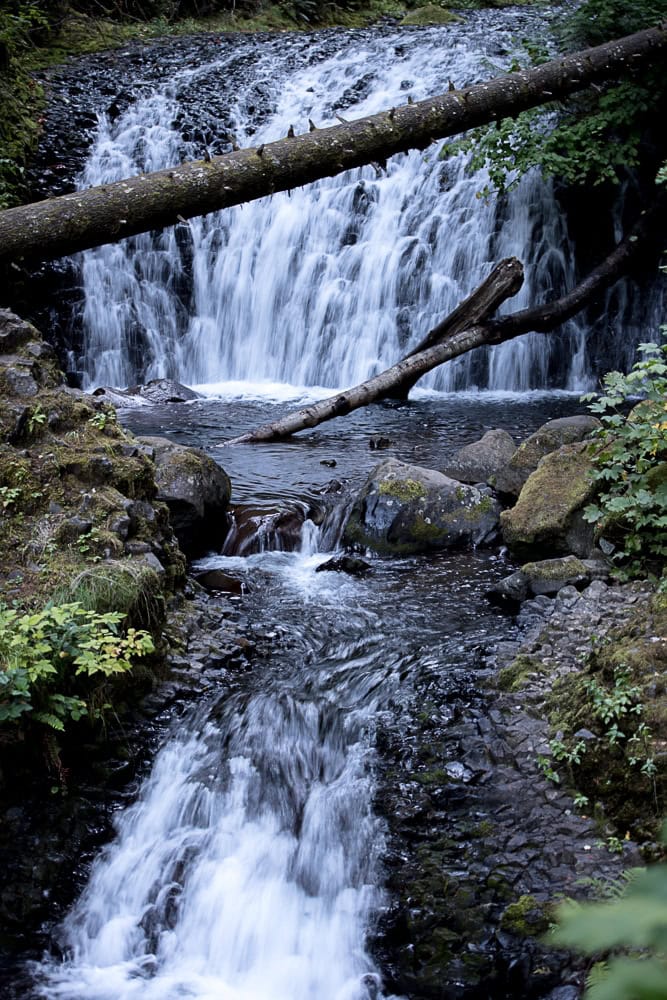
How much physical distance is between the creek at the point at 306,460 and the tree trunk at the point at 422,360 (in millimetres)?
331

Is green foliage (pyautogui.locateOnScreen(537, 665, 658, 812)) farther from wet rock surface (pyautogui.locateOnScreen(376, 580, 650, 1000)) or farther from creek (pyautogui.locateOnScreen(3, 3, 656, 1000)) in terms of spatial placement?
creek (pyautogui.locateOnScreen(3, 3, 656, 1000))

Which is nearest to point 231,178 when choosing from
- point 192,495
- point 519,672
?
point 192,495

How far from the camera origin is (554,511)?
6.50 meters

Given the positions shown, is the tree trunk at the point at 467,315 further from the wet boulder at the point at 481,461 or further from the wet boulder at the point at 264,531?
the wet boulder at the point at 264,531

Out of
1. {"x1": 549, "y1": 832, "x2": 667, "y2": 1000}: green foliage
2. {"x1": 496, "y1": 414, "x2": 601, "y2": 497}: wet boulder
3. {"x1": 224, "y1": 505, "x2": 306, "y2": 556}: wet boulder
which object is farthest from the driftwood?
{"x1": 549, "y1": 832, "x2": 667, "y2": 1000}: green foliage

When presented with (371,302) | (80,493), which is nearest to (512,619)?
(80,493)

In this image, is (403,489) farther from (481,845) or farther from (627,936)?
(627,936)

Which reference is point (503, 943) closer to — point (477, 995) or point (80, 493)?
point (477, 995)

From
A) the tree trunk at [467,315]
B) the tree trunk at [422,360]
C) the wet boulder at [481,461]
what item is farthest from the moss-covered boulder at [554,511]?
the tree trunk at [467,315]

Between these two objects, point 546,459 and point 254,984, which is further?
point 546,459

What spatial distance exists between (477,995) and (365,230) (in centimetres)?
1220

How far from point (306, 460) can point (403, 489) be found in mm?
2154

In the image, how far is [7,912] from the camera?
3943mm

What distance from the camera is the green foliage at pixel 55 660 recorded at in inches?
159
